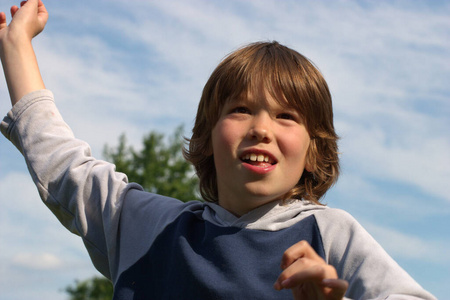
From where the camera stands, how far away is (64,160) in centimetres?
277

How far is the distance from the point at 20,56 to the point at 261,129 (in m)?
1.29

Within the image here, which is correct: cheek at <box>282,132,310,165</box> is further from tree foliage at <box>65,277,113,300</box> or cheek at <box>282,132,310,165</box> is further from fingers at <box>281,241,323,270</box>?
tree foliage at <box>65,277,113,300</box>

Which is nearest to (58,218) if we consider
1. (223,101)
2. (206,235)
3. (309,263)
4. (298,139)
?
(206,235)

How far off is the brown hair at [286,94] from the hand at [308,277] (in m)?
0.80

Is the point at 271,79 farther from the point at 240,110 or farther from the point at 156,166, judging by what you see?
the point at 156,166

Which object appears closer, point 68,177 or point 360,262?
point 360,262

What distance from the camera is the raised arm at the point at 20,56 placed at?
2.87 m

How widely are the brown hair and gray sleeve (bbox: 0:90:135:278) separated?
1.83ft

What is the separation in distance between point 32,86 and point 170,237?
1024mm

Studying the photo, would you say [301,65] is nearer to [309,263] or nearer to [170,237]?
[170,237]

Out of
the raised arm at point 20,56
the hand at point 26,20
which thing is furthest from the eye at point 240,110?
the hand at point 26,20

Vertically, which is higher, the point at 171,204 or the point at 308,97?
the point at 308,97

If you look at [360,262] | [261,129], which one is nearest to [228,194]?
[261,129]

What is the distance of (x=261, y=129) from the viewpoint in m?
2.46
